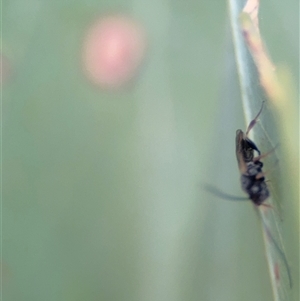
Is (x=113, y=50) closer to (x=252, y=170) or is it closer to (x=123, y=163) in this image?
(x=123, y=163)

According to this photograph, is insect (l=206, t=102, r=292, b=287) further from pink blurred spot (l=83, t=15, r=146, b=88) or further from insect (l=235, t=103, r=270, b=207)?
pink blurred spot (l=83, t=15, r=146, b=88)

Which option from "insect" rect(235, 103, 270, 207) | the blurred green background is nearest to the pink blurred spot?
the blurred green background

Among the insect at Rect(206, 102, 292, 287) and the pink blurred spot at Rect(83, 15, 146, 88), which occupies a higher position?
the pink blurred spot at Rect(83, 15, 146, 88)

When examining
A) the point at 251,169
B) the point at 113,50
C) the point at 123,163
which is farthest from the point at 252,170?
the point at 113,50

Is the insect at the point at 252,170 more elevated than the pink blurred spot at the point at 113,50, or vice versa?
the pink blurred spot at the point at 113,50

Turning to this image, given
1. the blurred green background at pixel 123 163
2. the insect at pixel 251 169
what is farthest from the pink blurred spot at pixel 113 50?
the insect at pixel 251 169

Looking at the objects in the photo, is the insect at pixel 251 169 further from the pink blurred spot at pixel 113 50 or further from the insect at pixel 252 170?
the pink blurred spot at pixel 113 50
